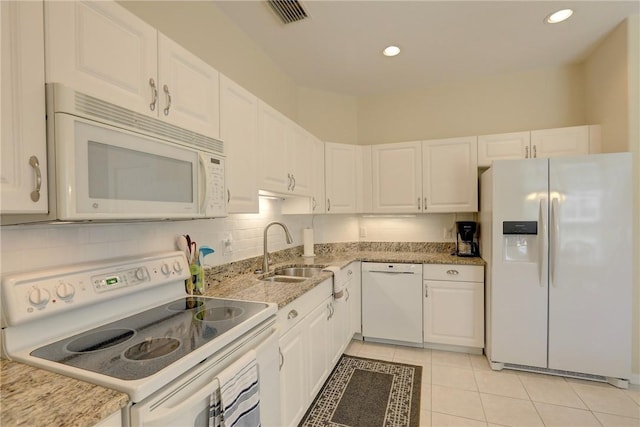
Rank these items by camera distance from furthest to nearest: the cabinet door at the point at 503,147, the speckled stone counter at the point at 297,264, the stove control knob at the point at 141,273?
1. the cabinet door at the point at 503,147
2. the speckled stone counter at the point at 297,264
3. the stove control knob at the point at 141,273

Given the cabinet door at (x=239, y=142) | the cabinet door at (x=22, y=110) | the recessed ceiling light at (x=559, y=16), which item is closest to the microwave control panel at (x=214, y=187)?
the cabinet door at (x=239, y=142)

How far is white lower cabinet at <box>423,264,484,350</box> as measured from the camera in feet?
8.89

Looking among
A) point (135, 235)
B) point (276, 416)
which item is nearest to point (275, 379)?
point (276, 416)

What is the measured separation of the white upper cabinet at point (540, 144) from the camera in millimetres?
2660

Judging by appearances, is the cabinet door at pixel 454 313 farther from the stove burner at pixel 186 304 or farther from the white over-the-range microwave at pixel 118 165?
the white over-the-range microwave at pixel 118 165

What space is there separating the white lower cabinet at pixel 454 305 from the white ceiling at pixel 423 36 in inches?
77.1

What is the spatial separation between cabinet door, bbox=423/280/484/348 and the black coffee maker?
42 centimetres

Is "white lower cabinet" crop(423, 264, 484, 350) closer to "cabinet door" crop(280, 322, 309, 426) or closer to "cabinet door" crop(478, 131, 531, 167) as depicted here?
"cabinet door" crop(478, 131, 531, 167)

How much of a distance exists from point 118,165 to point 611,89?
3509mm

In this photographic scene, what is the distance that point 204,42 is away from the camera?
198cm

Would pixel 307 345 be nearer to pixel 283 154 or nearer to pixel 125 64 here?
pixel 283 154

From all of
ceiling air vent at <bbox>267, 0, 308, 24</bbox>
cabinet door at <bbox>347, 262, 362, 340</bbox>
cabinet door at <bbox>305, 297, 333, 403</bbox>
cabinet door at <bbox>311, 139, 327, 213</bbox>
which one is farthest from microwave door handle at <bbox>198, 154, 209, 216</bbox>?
cabinet door at <bbox>347, 262, 362, 340</bbox>

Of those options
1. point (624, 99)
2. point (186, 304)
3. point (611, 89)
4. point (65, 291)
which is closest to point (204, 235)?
point (186, 304)

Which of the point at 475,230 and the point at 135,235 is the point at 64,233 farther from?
the point at 475,230
